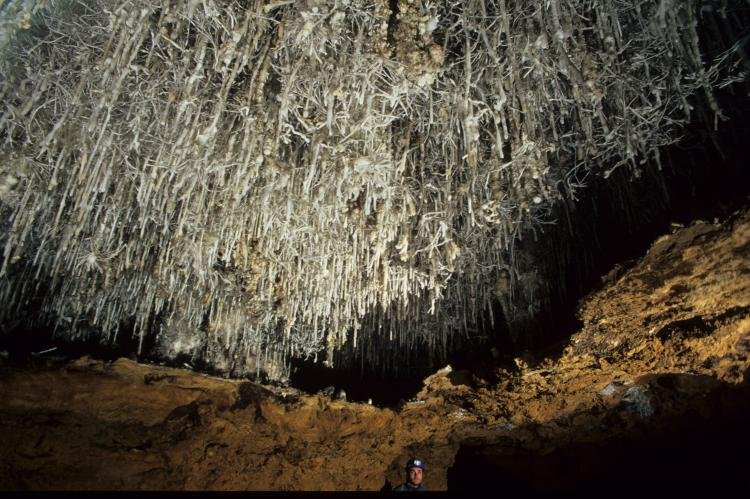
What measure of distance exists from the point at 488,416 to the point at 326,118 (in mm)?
4494

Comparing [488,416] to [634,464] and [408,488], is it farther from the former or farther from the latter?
[634,464]

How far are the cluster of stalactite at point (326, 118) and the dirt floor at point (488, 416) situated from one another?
1.18 metres

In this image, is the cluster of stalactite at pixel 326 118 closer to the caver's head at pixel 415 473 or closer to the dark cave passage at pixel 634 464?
the caver's head at pixel 415 473

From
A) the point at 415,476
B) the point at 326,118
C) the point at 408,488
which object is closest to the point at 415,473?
the point at 415,476

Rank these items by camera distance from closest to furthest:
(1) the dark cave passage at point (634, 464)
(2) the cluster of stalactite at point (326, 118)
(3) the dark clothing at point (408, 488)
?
(2) the cluster of stalactite at point (326, 118) < (1) the dark cave passage at point (634, 464) < (3) the dark clothing at point (408, 488)

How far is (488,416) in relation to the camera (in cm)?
588

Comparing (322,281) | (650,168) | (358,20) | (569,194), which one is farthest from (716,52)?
(322,281)

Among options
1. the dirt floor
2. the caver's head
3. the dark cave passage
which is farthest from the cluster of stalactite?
the dark cave passage

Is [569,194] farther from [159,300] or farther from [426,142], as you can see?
[159,300]

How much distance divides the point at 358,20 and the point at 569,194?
287 centimetres

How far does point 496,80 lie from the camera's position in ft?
12.3

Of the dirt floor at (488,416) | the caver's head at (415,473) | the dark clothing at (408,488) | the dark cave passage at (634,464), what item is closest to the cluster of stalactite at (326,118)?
the dirt floor at (488,416)

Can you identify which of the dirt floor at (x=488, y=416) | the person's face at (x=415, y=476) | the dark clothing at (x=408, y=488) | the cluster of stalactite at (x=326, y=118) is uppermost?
the cluster of stalactite at (x=326, y=118)

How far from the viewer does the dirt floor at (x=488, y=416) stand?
3.84 meters
